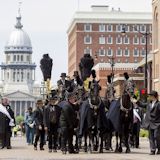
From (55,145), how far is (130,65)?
377 feet

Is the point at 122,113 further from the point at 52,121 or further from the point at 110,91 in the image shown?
the point at 110,91

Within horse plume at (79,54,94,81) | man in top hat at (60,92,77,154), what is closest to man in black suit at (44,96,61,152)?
man in top hat at (60,92,77,154)

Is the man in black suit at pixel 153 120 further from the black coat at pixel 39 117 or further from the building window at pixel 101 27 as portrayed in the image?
the building window at pixel 101 27

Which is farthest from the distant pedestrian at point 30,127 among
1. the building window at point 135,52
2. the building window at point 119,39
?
the building window at point 135,52

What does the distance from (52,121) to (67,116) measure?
1.39m

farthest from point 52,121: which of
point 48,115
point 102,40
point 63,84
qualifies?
point 102,40

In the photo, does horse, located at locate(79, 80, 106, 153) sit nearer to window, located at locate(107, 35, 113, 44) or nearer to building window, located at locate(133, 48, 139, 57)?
window, located at locate(107, 35, 113, 44)

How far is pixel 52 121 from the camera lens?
26.9m

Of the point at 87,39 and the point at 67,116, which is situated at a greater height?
the point at 87,39

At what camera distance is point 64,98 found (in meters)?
29.5

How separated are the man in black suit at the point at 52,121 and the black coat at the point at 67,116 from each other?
3.43ft

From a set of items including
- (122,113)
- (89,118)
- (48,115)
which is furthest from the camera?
(48,115)

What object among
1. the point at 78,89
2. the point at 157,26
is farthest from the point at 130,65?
the point at 78,89

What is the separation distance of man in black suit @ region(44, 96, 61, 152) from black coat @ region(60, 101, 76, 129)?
1.05 meters
